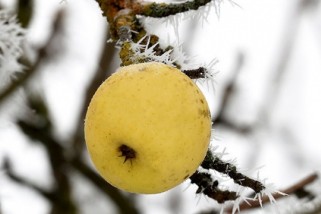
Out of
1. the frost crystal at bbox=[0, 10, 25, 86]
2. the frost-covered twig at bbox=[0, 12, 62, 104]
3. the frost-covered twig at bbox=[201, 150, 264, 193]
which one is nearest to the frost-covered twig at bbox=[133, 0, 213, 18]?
the frost-covered twig at bbox=[201, 150, 264, 193]

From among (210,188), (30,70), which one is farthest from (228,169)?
(30,70)

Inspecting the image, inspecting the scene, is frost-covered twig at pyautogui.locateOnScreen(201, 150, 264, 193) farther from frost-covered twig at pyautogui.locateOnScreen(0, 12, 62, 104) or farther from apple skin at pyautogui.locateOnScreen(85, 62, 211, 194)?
frost-covered twig at pyautogui.locateOnScreen(0, 12, 62, 104)

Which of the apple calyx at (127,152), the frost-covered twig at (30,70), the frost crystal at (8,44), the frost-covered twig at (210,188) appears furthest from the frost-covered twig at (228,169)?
the frost-covered twig at (30,70)

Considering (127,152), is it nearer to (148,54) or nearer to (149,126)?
(149,126)

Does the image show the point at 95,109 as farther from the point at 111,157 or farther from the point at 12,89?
the point at 12,89

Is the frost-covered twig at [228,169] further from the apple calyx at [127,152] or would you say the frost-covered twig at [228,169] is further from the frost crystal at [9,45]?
the frost crystal at [9,45]

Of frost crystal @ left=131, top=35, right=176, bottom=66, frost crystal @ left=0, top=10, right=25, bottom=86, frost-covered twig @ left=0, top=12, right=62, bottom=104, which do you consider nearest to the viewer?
frost crystal @ left=131, top=35, right=176, bottom=66

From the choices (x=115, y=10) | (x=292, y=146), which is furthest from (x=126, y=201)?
(x=292, y=146)

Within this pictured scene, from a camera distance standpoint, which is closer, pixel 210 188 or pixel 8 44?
pixel 210 188
